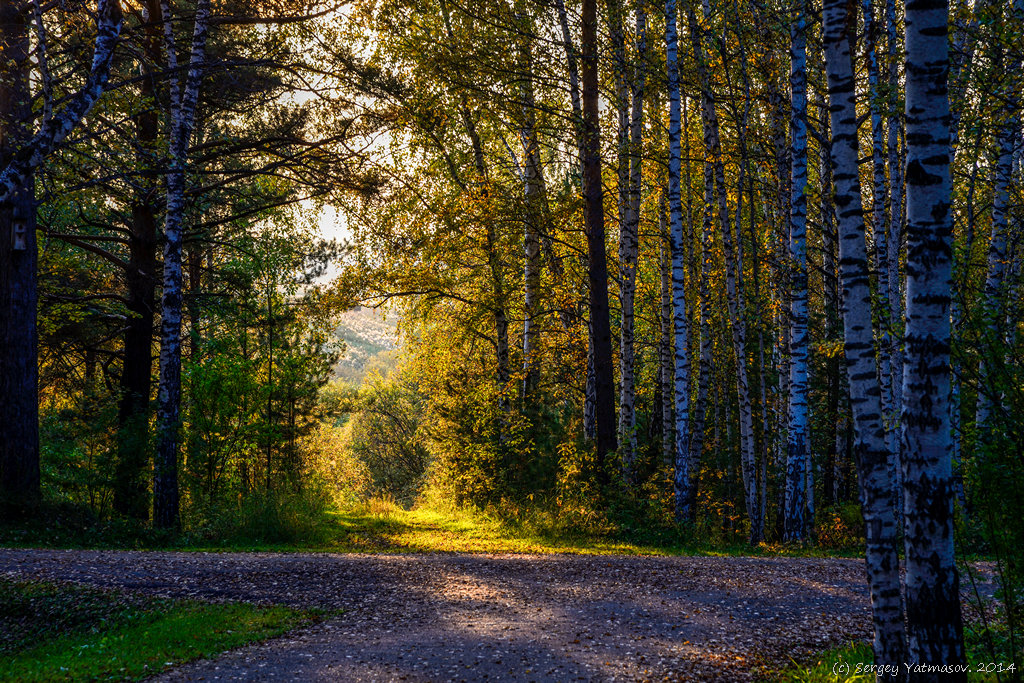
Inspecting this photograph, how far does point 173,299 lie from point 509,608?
9714 mm

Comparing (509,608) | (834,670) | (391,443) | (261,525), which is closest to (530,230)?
(261,525)

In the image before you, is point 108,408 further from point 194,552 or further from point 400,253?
point 400,253

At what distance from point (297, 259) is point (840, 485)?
2479 cm

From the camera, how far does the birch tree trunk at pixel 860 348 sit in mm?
4878

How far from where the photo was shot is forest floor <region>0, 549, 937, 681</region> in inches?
240

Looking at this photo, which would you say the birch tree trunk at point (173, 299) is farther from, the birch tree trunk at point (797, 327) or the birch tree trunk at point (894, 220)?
the birch tree trunk at point (894, 220)

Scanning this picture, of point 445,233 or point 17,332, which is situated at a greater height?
point 445,233

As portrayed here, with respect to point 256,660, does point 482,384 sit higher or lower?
higher

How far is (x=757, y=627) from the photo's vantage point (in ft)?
24.3

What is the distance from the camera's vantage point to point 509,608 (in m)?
8.09

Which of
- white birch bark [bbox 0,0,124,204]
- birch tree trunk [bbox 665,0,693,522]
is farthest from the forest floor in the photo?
white birch bark [bbox 0,0,124,204]

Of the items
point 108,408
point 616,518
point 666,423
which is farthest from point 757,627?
point 108,408

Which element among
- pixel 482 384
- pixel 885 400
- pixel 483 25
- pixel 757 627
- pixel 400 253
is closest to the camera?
pixel 757 627

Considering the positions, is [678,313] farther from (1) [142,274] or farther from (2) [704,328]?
(1) [142,274]
